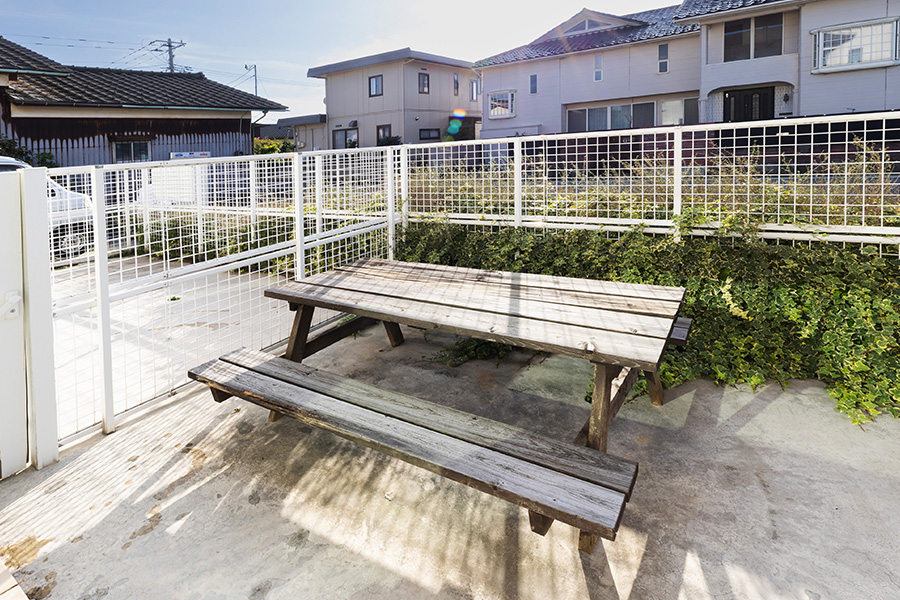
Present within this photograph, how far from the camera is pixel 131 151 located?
15031 mm

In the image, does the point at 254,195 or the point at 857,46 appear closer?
Result: the point at 254,195

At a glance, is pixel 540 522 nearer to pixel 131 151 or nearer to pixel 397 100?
pixel 131 151

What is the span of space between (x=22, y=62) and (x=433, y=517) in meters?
15.4

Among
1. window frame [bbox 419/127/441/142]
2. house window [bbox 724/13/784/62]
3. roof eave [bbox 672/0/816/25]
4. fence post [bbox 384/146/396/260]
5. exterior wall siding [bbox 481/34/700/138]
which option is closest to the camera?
fence post [bbox 384/146/396/260]

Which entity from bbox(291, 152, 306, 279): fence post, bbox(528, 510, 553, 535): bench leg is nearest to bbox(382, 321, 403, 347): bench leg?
bbox(291, 152, 306, 279): fence post

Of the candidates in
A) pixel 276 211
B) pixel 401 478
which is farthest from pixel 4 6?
pixel 401 478

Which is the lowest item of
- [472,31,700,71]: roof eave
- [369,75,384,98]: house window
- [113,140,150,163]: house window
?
[113,140,150,163]: house window

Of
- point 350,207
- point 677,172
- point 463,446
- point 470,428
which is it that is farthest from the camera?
point 350,207

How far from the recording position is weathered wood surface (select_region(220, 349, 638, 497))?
66.8 inches

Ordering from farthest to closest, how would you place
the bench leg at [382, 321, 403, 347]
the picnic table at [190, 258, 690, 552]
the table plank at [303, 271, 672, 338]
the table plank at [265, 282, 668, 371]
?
1. the bench leg at [382, 321, 403, 347]
2. the table plank at [303, 271, 672, 338]
3. the table plank at [265, 282, 668, 371]
4. the picnic table at [190, 258, 690, 552]

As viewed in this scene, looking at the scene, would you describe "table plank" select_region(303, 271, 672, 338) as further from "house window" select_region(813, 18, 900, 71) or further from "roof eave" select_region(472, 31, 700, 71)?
"roof eave" select_region(472, 31, 700, 71)

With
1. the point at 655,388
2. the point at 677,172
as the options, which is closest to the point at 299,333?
the point at 655,388

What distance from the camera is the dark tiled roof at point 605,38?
1730 cm

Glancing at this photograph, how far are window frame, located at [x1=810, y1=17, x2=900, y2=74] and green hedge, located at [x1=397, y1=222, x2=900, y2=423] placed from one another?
13.8 metres
